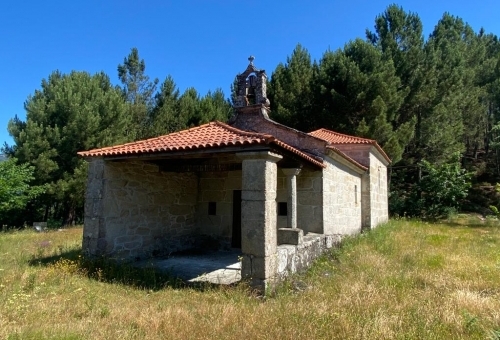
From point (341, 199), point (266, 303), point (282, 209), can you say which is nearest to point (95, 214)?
point (266, 303)

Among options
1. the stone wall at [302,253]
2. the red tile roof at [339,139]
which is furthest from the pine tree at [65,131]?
the stone wall at [302,253]

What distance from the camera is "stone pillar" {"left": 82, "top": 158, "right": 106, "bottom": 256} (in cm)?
693

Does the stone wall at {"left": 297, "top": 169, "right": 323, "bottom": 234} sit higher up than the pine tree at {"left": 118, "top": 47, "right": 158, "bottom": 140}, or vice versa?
the pine tree at {"left": 118, "top": 47, "right": 158, "bottom": 140}

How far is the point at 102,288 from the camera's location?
5.30 meters

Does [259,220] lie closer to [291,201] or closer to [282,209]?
[291,201]

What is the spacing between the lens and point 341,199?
1010 cm

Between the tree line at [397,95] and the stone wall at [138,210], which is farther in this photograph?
the tree line at [397,95]

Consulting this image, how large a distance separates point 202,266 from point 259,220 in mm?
2782

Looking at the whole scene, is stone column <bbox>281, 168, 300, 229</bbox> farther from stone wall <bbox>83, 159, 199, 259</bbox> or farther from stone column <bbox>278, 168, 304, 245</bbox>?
stone wall <bbox>83, 159, 199, 259</bbox>

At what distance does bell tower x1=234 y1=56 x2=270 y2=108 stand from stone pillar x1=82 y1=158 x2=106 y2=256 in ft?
14.4

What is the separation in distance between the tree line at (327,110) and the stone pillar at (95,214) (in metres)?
10.3

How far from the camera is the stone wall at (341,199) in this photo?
8.96m

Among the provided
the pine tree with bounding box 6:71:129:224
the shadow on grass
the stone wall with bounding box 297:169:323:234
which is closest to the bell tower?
the stone wall with bounding box 297:169:323:234

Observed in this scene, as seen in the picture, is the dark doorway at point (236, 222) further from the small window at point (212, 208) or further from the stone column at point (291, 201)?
the stone column at point (291, 201)
